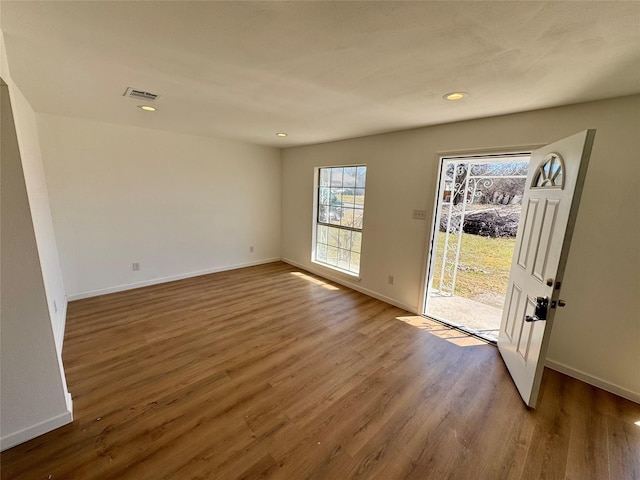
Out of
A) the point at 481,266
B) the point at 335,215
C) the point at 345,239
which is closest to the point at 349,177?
the point at 335,215

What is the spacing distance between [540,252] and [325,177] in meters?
3.19

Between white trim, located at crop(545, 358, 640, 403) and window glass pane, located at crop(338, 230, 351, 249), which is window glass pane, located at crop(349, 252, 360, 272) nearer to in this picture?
window glass pane, located at crop(338, 230, 351, 249)

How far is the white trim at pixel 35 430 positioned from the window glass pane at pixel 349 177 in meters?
3.70

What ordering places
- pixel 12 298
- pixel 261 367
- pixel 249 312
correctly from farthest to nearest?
pixel 249 312 < pixel 261 367 < pixel 12 298

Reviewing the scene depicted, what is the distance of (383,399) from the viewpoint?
74.7 inches

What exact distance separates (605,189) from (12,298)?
3860mm

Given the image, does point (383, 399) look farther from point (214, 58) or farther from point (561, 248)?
point (214, 58)

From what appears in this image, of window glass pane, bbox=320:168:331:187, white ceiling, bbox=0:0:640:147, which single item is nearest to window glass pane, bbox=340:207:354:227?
window glass pane, bbox=320:168:331:187

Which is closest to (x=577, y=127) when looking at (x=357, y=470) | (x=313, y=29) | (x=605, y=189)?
(x=605, y=189)

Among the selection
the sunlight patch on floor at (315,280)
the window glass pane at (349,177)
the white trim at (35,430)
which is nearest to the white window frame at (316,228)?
the window glass pane at (349,177)

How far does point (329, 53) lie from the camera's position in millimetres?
1402

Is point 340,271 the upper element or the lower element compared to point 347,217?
lower

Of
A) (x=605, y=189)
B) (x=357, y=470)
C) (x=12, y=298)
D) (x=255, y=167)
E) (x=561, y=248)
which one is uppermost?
(x=255, y=167)

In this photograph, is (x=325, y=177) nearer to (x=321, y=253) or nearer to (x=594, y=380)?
(x=321, y=253)
